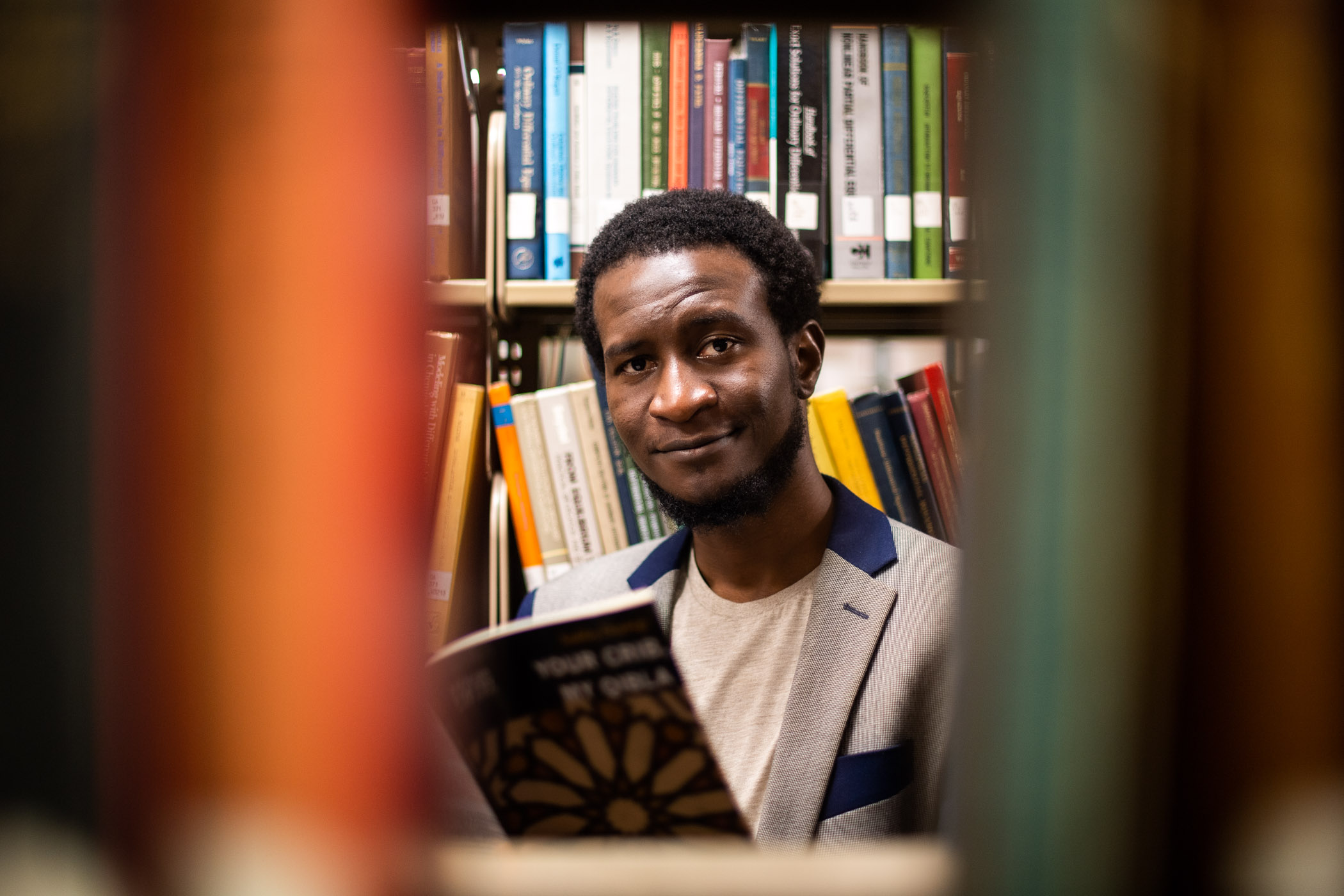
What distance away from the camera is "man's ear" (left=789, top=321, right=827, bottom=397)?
1094 millimetres

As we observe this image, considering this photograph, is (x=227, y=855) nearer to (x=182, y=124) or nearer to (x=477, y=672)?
(x=182, y=124)

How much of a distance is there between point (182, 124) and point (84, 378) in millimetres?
38

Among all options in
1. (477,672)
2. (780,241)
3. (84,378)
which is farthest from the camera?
(780,241)

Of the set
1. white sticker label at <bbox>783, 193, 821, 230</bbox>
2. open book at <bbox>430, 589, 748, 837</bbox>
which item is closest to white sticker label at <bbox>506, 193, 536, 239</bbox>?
white sticker label at <bbox>783, 193, 821, 230</bbox>

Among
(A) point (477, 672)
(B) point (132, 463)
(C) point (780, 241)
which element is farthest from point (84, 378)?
(C) point (780, 241)

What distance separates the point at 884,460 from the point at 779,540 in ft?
0.72

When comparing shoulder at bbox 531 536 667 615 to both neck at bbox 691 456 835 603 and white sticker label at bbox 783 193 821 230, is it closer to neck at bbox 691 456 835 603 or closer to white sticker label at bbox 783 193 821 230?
neck at bbox 691 456 835 603

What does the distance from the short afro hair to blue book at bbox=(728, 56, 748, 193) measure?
3 centimetres

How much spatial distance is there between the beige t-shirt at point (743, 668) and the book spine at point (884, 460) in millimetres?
189

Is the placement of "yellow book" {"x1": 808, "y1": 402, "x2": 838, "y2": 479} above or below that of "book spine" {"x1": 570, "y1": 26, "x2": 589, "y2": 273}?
below

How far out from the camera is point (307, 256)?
0.36ft

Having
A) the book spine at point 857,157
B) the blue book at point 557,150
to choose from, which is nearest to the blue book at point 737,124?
the book spine at point 857,157

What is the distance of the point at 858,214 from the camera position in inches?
43.6

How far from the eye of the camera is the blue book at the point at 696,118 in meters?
1.11
